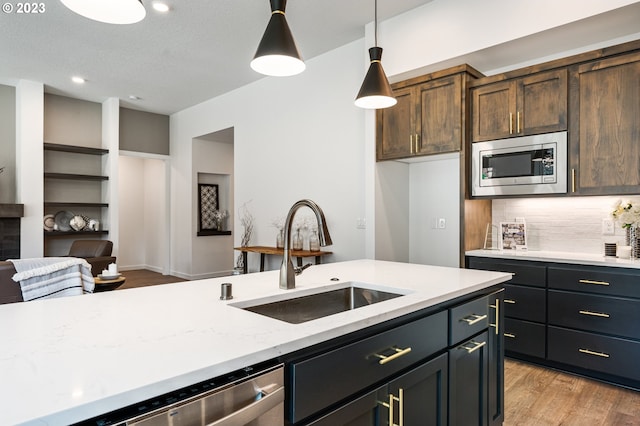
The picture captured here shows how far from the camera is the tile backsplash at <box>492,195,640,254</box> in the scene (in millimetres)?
3242

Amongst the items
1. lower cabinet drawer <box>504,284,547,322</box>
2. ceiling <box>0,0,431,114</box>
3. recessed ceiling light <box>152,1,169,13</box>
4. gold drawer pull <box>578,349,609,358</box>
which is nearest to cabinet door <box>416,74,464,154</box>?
ceiling <box>0,0,431,114</box>

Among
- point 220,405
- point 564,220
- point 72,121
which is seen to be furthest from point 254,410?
point 72,121

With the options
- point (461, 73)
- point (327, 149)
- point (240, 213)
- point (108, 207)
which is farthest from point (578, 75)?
point (108, 207)

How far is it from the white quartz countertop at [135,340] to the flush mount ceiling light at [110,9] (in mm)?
1085

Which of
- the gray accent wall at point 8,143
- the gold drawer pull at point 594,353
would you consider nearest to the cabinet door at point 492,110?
the gold drawer pull at point 594,353

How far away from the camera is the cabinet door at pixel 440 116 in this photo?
134 inches

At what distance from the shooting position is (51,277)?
2.74 meters

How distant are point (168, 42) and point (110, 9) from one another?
10.5ft

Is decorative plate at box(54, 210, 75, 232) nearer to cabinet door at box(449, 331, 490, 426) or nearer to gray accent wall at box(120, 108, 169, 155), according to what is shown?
gray accent wall at box(120, 108, 169, 155)

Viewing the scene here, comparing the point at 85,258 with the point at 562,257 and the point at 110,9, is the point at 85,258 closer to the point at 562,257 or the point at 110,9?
the point at 110,9

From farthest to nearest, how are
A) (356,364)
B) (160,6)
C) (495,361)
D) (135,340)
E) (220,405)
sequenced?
(160,6), (495,361), (356,364), (135,340), (220,405)

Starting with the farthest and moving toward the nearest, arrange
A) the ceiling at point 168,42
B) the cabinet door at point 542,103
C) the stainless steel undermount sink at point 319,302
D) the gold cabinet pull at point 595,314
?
the ceiling at point 168,42 < the cabinet door at point 542,103 < the gold cabinet pull at point 595,314 < the stainless steel undermount sink at point 319,302

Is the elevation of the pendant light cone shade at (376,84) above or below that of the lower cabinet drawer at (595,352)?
above

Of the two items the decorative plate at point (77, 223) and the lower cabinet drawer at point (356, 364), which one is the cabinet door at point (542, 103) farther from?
the decorative plate at point (77, 223)
